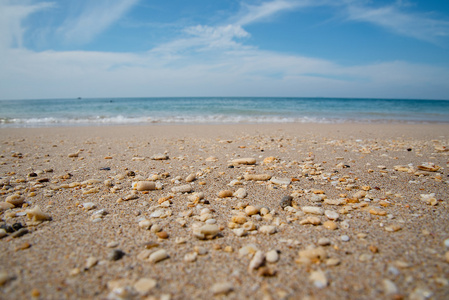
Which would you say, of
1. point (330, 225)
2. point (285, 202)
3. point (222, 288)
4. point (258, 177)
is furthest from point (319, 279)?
point (258, 177)

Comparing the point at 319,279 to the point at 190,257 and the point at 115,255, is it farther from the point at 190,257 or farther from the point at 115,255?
the point at 115,255

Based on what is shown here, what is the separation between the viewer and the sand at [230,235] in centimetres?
124

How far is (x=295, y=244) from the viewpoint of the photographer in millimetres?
1603

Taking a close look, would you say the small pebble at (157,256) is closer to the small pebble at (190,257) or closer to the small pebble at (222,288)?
the small pebble at (190,257)

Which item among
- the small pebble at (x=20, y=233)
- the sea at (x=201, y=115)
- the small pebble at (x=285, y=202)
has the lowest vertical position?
the small pebble at (x=20, y=233)

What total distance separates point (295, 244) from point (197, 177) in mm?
1686

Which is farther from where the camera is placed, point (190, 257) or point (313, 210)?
point (313, 210)

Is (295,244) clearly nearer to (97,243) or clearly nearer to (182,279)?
(182,279)

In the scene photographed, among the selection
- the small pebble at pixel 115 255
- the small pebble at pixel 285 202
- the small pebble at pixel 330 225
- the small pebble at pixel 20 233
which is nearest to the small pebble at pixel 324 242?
the small pebble at pixel 330 225

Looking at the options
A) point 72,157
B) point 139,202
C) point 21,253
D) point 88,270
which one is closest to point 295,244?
point 88,270

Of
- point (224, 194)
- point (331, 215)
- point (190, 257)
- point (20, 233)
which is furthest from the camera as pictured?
point (224, 194)

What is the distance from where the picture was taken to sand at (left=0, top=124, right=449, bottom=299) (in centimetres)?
124

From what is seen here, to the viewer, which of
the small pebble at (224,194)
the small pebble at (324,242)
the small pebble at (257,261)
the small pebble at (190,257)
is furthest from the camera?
the small pebble at (224,194)

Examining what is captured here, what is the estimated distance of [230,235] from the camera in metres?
1.74
